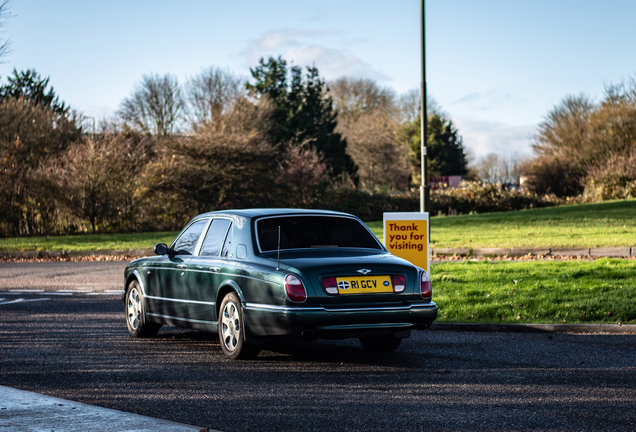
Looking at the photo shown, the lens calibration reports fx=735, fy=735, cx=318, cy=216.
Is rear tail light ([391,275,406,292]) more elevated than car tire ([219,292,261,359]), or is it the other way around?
rear tail light ([391,275,406,292])

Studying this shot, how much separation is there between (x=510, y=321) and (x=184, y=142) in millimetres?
23554

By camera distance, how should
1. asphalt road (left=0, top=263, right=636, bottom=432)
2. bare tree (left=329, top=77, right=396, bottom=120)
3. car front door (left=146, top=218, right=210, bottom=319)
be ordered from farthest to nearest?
bare tree (left=329, top=77, right=396, bottom=120)
car front door (left=146, top=218, right=210, bottom=319)
asphalt road (left=0, top=263, right=636, bottom=432)

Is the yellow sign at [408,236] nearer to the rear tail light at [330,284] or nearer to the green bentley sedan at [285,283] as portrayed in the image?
the green bentley sedan at [285,283]

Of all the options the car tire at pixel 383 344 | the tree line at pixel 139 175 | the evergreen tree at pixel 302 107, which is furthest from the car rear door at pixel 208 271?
the evergreen tree at pixel 302 107

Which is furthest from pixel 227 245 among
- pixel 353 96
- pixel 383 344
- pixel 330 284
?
pixel 353 96

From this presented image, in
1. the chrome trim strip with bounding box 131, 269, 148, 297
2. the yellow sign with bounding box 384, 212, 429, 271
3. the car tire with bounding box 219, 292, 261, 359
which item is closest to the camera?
the car tire with bounding box 219, 292, 261, 359

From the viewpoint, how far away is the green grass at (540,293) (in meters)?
9.78

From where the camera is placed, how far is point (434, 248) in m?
19.0

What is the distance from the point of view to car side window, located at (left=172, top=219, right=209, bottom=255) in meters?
8.64

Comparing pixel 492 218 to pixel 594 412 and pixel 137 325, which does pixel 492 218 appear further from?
pixel 594 412

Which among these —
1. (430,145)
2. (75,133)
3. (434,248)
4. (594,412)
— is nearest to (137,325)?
(594,412)

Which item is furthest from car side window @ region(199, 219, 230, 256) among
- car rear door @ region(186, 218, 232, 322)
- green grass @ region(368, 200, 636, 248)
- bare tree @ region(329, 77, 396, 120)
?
bare tree @ region(329, 77, 396, 120)

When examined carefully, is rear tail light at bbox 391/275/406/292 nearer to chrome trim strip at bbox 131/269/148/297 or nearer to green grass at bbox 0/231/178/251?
chrome trim strip at bbox 131/269/148/297

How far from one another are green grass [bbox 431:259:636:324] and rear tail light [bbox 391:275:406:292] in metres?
2.98
